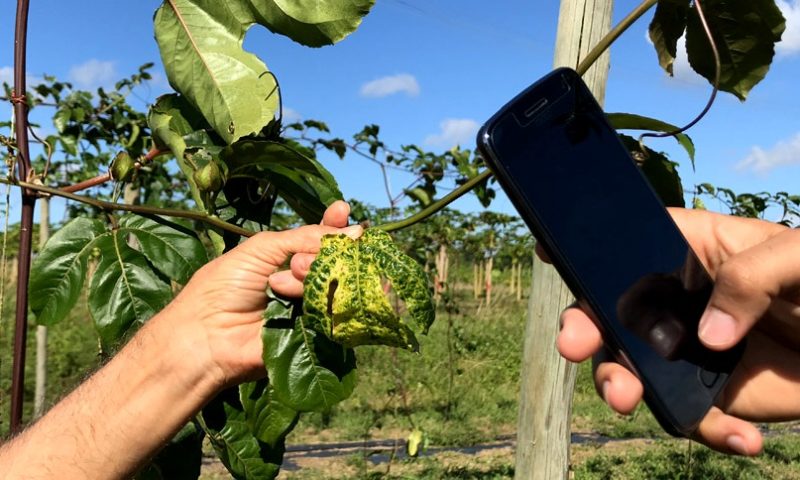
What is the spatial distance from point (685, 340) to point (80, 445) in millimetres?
913

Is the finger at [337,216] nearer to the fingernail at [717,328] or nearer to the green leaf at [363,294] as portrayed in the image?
the green leaf at [363,294]

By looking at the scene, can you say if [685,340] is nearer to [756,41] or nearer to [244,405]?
[756,41]

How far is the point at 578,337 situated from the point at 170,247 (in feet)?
2.31

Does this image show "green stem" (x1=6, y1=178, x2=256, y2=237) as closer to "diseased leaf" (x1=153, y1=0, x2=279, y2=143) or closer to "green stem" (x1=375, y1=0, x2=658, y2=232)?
"diseased leaf" (x1=153, y1=0, x2=279, y2=143)

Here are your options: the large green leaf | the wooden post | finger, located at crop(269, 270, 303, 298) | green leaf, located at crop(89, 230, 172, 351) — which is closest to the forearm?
green leaf, located at crop(89, 230, 172, 351)

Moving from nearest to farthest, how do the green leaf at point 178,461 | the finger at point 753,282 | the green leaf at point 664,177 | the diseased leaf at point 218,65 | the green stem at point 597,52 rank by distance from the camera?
1. the finger at point 753,282
2. the green stem at point 597,52
3. the diseased leaf at point 218,65
4. the green leaf at point 664,177
5. the green leaf at point 178,461

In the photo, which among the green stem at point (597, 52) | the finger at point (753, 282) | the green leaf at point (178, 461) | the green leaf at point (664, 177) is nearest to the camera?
the finger at point (753, 282)

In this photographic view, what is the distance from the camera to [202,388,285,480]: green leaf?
120cm

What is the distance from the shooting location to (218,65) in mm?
1036

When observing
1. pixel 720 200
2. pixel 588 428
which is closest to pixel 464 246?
pixel 588 428

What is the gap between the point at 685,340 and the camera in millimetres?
890

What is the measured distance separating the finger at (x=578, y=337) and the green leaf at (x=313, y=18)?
0.52m

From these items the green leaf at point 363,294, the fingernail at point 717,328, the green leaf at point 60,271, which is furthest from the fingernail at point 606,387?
the green leaf at point 60,271

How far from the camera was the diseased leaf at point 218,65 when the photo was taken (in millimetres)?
1020
